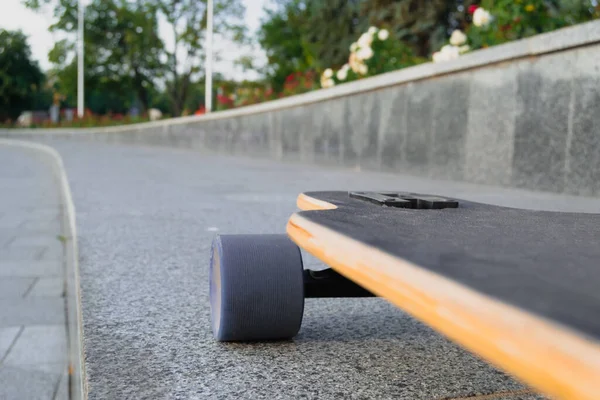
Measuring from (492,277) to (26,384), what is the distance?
7.32 feet

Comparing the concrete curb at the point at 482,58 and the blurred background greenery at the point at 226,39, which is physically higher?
the blurred background greenery at the point at 226,39

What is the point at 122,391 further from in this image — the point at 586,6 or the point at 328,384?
the point at 586,6

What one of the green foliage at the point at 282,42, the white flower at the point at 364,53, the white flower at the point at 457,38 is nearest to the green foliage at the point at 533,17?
the white flower at the point at 457,38

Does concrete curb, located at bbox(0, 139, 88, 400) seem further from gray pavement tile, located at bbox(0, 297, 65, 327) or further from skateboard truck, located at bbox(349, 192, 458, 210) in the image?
skateboard truck, located at bbox(349, 192, 458, 210)

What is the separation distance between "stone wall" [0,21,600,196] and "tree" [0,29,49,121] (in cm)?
5331

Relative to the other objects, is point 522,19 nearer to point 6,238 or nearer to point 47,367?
point 6,238

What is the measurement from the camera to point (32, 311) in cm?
336

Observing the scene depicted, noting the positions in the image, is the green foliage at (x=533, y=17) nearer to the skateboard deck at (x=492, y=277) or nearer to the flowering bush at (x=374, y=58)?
the flowering bush at (x=374, y=58)

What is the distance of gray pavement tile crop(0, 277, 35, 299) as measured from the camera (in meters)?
3.67

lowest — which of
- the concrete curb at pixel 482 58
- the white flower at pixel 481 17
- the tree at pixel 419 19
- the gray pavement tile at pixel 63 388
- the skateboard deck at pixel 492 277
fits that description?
the gray pavement tile at pixel 63 388

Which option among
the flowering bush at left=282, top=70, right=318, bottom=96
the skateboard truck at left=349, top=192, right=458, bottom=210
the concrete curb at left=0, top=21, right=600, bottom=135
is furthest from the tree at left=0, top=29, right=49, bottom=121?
the skateboard truck at left=349, top=192, right=458, bottom=210

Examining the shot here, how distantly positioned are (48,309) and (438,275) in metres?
3.12

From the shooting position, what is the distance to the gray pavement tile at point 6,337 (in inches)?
109

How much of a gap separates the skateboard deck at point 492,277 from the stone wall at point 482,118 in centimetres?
435
